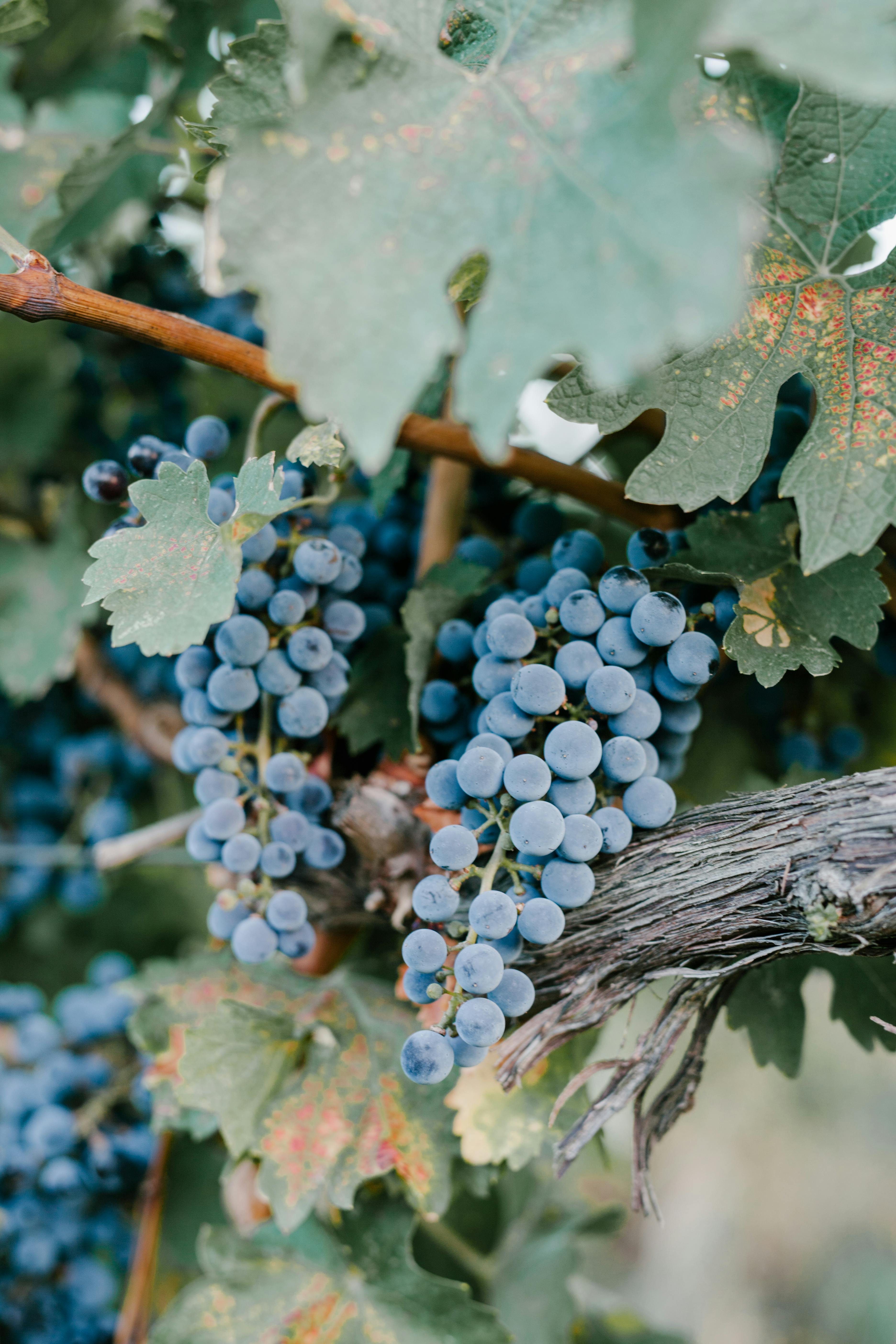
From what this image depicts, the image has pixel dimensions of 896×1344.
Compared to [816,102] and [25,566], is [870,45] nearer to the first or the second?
[816,102]

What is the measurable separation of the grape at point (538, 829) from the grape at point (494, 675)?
98 mm

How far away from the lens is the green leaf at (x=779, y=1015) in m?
0.79

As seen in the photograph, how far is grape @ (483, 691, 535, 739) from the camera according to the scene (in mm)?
617

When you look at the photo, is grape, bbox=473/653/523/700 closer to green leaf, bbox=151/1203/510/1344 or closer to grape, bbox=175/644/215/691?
grape, bbox=175/644/215/691

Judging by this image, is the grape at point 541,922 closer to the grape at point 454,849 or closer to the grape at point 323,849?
the grape at point 454,849

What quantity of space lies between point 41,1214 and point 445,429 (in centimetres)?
96

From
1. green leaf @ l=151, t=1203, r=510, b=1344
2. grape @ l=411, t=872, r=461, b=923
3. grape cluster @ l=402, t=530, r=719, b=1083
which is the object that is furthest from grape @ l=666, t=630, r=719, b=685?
green leaf @ l=151, t=1203, r=510, b=1344

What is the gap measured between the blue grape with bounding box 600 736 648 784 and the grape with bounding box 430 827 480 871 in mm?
105

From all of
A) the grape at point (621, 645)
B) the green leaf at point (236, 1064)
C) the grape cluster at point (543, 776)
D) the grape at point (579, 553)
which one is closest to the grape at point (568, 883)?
the grape cluster at point (543, 776)

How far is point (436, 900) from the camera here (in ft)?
1.90

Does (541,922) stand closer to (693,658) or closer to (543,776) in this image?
(543,776)

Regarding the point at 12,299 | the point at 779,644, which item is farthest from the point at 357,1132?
the point at 12,299

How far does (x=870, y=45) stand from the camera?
41 centimetres

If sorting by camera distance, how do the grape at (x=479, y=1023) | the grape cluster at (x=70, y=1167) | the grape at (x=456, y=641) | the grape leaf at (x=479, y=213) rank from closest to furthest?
the grape leaf at (x=479, y=213) → the grape at (x=479, y=1023) → the grape at (x=456, y=641) → the grape cluster at (x=70, y=1167)
